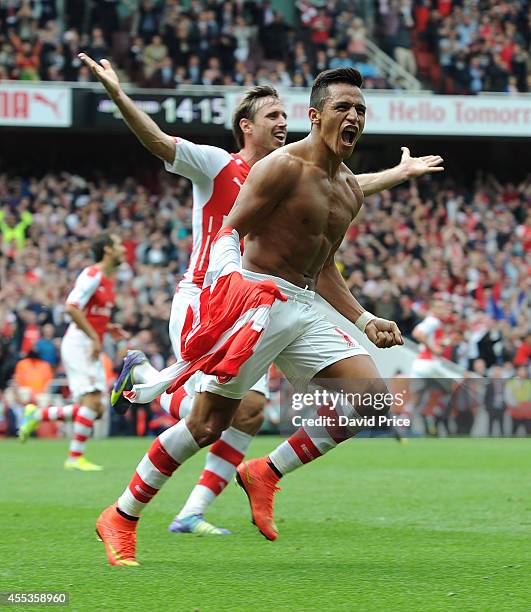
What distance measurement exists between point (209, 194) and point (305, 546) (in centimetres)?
216

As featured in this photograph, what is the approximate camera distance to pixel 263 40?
1038 inches

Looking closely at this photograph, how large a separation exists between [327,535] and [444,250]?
17119 millimetres

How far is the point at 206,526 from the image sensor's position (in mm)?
7367

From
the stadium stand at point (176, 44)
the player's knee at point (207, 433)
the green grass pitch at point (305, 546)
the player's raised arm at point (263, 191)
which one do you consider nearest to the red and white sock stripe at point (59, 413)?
the green grass pitch at point (305, 546)

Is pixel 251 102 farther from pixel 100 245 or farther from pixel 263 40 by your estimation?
pixel 263 40

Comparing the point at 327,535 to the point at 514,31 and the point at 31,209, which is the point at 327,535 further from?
the point at 514,31

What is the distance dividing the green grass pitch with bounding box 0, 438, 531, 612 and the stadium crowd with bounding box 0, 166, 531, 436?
7.44 m

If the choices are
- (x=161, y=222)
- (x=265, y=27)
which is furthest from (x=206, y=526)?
(x=265, y=27)

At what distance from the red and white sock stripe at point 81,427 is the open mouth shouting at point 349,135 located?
722 cm

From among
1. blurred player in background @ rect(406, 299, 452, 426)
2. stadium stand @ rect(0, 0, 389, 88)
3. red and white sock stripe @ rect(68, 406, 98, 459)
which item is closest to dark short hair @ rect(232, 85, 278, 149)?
red and white sock stripe @ rect(68, 406, 98, 459)

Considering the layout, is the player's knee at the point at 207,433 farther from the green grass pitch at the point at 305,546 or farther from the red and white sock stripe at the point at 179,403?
the red and white sock stripe at the point at 179,403

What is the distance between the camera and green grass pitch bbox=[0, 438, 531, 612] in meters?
5.06

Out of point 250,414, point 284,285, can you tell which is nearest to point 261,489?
point 250,414

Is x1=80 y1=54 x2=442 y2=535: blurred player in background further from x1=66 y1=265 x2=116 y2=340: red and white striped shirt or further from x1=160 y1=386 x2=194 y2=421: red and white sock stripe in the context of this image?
x1=66 y1=265 x2=116 y2=340: red and white striped shirt
